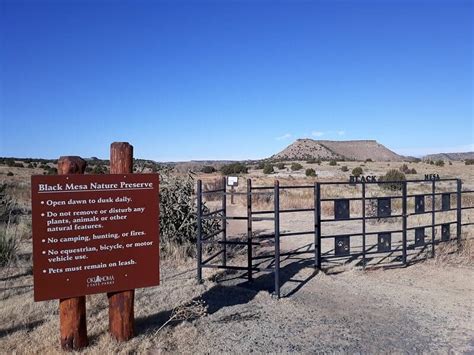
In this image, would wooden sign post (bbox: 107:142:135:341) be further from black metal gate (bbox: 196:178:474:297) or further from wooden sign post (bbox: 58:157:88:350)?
black metal gate (bbox: 196:178:474:297)

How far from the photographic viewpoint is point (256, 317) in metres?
6.18

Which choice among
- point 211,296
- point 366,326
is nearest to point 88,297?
point 211,296

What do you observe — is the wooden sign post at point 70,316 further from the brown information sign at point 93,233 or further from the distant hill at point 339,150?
the distant hill at point 339,150

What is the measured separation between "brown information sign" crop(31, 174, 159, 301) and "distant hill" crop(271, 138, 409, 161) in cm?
12010

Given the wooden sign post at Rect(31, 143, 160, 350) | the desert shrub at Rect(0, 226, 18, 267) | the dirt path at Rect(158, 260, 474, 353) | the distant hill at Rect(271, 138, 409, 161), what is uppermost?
Answer: the distant hill at Rect(271, 138, 409, 161)

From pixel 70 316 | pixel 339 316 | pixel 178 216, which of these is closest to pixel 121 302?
pixel 70 316

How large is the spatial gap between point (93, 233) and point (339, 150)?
13529 cm

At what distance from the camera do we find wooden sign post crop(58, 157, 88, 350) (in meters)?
4.86

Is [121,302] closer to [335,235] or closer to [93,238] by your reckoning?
[93,238]

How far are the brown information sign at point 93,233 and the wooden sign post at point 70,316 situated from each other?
0.17 m

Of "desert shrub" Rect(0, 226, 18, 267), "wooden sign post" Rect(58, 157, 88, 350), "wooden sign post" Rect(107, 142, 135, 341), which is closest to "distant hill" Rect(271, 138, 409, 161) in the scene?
"desert shrub" Rect(0, 226, 18, 267)

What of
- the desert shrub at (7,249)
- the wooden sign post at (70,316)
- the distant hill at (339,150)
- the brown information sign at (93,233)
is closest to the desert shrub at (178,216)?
the desert shrub at (7,249)

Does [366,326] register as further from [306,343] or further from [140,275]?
[140,275]

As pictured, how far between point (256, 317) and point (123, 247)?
2.17 m
